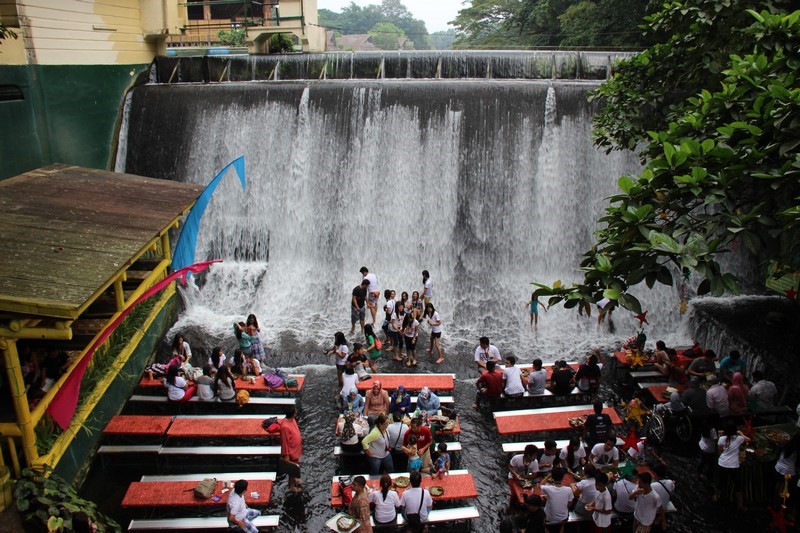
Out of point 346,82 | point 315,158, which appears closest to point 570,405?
point 315,158

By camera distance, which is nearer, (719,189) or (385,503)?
(719,189)

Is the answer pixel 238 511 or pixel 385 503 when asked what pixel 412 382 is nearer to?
pixel 385 503

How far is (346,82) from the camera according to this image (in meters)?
15.4

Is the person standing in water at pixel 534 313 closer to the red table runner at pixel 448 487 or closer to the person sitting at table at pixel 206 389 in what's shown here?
the red table runner at pixel 448 487

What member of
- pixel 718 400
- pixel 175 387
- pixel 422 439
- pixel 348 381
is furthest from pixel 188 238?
pixel 718 400

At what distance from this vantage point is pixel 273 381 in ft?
32.7

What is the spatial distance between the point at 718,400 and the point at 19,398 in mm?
8592

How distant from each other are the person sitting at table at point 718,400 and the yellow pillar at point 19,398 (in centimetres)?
840

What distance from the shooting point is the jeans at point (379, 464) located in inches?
320

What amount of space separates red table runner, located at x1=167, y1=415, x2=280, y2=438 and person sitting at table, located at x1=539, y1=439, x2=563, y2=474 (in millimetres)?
3605

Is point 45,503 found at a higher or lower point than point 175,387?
higher

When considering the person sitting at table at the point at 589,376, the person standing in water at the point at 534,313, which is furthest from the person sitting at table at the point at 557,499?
the person standing in water at the point at 534,313

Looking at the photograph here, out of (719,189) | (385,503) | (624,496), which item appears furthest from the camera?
(624,496)

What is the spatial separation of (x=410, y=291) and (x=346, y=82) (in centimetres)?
536
